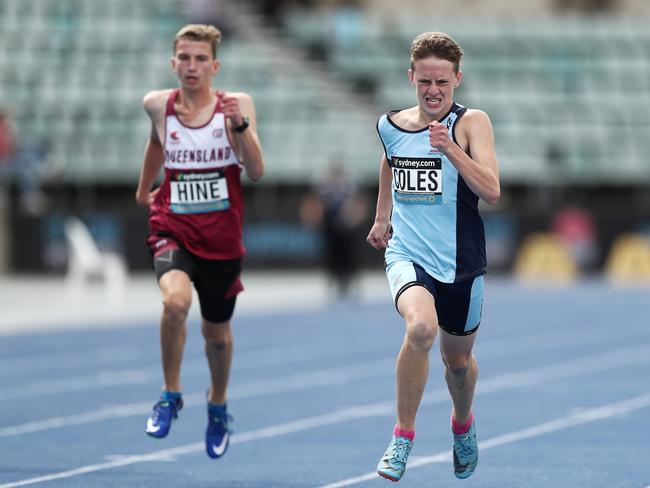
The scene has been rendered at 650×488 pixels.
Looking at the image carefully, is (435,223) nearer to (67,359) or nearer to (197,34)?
(197,34)

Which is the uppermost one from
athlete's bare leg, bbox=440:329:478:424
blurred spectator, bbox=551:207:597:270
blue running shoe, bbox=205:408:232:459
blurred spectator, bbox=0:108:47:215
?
athlete's bare leg, bbox=440:329:478:424

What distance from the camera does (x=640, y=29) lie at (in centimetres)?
3578

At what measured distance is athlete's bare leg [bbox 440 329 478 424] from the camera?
710 cm

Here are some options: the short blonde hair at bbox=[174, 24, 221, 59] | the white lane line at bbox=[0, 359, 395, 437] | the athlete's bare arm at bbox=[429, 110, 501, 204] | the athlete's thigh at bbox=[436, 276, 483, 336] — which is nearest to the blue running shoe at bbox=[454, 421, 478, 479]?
the athlete's thigh at bbox=[436, 276, 483, 336]

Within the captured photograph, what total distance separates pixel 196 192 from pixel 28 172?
1940cm

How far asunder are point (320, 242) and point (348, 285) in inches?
209

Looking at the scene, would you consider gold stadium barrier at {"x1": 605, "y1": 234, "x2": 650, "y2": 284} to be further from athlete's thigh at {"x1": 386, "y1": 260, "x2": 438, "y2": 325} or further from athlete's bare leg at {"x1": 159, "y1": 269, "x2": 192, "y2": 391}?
athlete's thigh at {"x1": 386, "y1": 260, "x2": 438, "y2": 325}

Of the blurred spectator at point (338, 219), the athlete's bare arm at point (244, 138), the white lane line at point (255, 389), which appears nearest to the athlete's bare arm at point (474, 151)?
the athlete's bare arm at point (244, 138)

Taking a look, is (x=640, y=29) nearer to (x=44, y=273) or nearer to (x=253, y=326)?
(x=44, y=273)

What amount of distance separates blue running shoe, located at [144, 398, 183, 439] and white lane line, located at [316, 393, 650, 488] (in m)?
0.81

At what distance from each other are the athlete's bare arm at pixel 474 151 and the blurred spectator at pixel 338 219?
49.6ft

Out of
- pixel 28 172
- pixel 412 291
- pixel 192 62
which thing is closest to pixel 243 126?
pixel 192 62

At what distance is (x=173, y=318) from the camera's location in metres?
7.87

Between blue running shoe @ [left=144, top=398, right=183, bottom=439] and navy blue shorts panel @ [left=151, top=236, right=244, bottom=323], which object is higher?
navy blue shorts panel @ [left=151, top=236, right=244, bottom=323]
